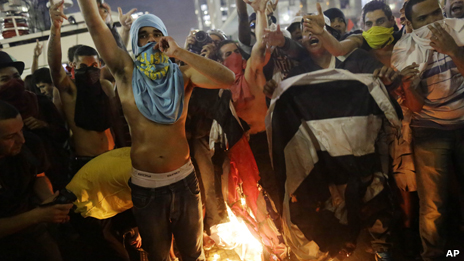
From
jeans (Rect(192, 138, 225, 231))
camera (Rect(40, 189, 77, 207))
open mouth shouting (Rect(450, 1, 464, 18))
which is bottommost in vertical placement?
jeans (Rect(192, 138, 225, 231))

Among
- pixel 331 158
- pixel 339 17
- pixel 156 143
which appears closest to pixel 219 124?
pixel 156 143

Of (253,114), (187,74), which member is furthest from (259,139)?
(187,74)

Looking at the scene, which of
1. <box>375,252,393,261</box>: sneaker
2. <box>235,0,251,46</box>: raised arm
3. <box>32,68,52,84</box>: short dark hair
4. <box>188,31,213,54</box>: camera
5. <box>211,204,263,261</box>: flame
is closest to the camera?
<box>375,252,393,261</box>: sneaker

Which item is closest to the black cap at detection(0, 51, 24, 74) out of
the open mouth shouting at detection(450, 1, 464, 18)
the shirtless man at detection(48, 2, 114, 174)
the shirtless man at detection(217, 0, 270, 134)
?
the shirtless man at detection(48, 2, 114, 174)

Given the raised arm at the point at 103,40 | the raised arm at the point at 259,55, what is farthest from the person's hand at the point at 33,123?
the raised arm at the point at 259,55

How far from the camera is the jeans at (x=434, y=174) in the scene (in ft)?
7.98

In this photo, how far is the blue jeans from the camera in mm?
2016

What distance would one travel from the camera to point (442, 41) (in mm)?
2303

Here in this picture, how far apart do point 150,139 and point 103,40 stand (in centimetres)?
72

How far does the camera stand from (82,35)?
5.05m

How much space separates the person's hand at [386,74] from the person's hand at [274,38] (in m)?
0.79

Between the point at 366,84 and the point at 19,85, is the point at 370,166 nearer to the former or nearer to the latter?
the point at 366,84

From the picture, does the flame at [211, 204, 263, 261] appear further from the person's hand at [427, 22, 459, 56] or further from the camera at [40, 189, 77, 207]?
the person's hand at [427, 22, 459, 56]

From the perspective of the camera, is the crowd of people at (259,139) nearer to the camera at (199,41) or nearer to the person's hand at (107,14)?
the person's hand at (107,14)
